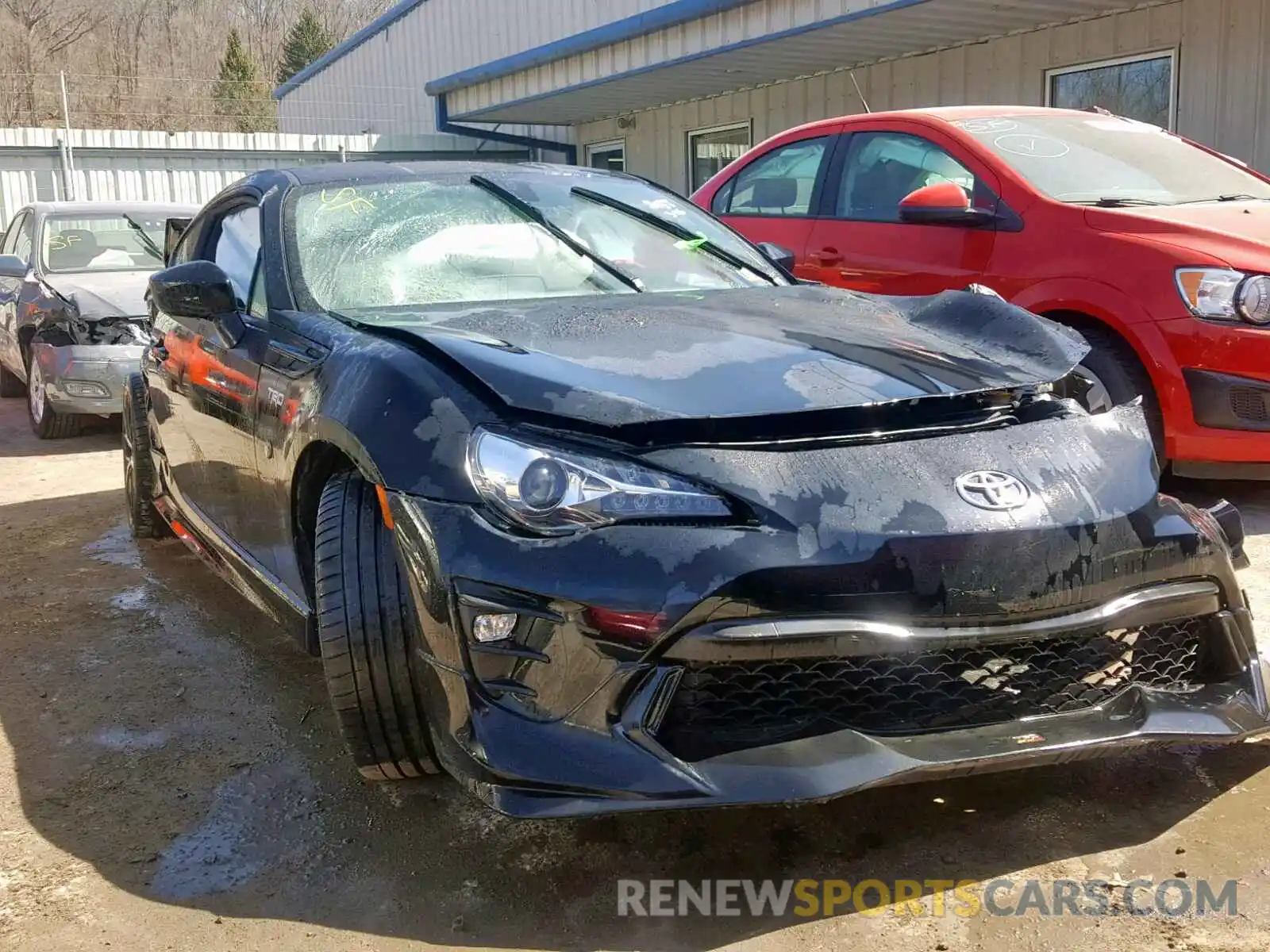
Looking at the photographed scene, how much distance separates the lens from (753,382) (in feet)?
7.37

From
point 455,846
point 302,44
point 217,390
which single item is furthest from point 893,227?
point 302,44

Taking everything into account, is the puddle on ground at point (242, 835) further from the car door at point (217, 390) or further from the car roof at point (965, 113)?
the car roof at point (965, 113)

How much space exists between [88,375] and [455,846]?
5388 mm

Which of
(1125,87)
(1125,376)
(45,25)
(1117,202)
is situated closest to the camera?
(1125,376)

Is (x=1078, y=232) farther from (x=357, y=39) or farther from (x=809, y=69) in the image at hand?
(x=357, y=39)

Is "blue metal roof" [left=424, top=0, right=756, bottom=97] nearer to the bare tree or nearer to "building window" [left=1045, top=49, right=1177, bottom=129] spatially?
"building window" [left=1045, top=49, right=1177, bottom=129]

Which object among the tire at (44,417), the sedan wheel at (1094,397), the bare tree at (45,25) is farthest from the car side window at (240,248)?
the bare tree at (45,25)

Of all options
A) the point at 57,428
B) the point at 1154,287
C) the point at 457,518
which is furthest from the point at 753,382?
the point at 57,428

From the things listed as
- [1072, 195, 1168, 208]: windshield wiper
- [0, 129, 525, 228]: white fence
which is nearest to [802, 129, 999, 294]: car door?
[1072, 195, 1168, 208]: windshield wiper

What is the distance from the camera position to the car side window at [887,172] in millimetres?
5102

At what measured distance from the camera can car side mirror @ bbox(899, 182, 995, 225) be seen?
4.69m

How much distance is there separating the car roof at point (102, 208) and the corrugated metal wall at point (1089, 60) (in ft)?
20.1

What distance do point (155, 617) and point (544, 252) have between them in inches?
73.2

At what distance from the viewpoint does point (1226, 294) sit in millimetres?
4016
